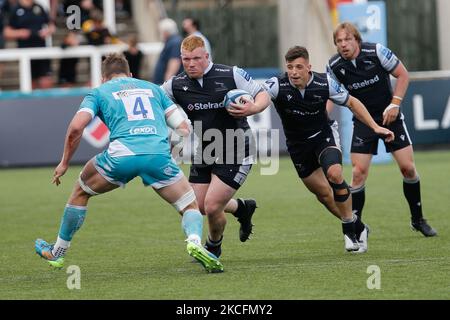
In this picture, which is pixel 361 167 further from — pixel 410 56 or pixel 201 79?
pixel 410 56

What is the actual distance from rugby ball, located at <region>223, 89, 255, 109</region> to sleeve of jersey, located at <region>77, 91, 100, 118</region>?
1.16 meters

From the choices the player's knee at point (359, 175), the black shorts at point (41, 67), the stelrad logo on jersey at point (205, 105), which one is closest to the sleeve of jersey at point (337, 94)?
the stelrad logo on jersey at point (205, 105)

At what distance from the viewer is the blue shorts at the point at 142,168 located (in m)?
9.47

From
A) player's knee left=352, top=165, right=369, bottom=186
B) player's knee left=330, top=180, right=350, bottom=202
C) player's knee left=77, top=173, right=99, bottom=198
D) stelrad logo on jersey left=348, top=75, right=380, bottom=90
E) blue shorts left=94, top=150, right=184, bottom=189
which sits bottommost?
player's knee left=352, top=165, right=369, bottom=186

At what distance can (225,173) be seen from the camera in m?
10.4

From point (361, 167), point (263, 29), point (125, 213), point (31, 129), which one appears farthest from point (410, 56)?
point (361, 167)

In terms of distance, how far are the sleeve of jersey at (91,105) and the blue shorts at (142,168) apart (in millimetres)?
353

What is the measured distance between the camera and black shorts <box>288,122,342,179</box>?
1117 centimetres

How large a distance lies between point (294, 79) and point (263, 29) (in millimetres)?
22937

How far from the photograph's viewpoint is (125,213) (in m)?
15.3

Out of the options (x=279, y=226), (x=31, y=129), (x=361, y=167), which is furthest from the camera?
(x=31, y=129)

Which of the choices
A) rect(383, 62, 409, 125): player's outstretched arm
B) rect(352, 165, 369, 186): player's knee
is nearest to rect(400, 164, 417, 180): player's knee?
rect(352, 165, 369, 186): player's knee

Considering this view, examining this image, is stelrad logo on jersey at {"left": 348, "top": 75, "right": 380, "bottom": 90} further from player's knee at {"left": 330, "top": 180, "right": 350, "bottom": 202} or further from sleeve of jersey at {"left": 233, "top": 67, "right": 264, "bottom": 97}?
sleeve of jersey at {"left": 233, "top": 67, "right": 264, "bottom": 97}
